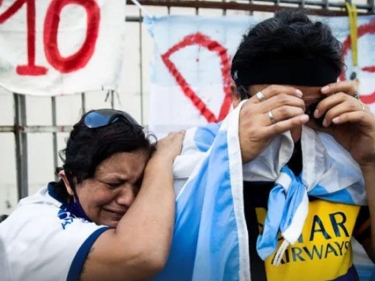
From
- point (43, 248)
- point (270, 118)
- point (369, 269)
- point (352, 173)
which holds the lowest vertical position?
point (369, 269)

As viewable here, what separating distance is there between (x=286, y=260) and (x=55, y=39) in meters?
1.74

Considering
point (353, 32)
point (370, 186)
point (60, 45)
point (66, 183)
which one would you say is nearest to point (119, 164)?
point (66, 183)

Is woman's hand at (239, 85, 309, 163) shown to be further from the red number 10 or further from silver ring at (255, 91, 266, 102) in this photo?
the red number 10

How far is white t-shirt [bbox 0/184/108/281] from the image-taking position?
1.14m

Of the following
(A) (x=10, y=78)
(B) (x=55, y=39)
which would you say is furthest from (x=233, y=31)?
(A) (x=10, y=78)

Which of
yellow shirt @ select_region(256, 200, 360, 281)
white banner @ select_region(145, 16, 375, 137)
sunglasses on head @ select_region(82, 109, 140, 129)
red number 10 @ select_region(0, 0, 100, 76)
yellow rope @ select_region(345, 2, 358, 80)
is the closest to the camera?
yellow shirt @ select_region(256, 200, 360, 281)

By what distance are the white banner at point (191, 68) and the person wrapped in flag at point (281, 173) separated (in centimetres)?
146

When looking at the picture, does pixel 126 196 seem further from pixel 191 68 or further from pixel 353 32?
pixel 353 32

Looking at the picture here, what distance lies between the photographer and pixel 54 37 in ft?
8.48

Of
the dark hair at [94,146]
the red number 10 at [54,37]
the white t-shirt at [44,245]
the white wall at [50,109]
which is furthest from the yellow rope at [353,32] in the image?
the white t-shirt at [44,245]

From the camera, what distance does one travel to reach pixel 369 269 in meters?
1.40

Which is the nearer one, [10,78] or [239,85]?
[239,85]

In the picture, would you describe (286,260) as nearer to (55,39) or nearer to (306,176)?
(306,176)

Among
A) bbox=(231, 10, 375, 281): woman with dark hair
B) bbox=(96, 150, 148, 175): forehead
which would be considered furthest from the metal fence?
bbox=(231, 10, 375, 281): woman with dark hair
